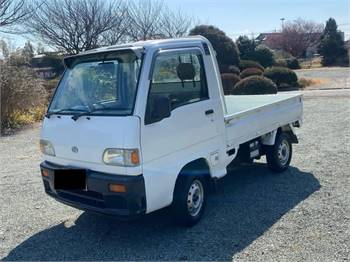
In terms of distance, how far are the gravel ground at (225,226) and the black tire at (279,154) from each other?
0.47ft

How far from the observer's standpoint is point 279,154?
604 cm

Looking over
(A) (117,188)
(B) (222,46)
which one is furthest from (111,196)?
(B) (222,46)

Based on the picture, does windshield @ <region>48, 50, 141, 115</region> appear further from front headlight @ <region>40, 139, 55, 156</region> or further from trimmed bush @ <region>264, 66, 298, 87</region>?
trimmed bush @ <region>264, 66, 298, 87</region>

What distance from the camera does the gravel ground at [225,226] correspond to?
145 inches

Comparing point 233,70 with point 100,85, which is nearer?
point 100,85

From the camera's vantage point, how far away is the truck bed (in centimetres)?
489

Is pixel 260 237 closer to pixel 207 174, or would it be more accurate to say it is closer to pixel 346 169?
pixel 207 174

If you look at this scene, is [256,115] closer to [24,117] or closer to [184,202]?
[184,202]

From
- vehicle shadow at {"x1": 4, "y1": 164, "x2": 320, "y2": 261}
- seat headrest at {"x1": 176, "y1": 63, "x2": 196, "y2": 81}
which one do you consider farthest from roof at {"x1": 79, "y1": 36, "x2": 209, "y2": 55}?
vehicle shadow at {"x1": 4, "y1": 164, "x2": 320, "y2": 261}

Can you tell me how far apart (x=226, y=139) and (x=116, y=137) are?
1.64 m

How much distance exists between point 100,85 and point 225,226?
1976 mm

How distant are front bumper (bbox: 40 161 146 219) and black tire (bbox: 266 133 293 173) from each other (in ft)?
9.49

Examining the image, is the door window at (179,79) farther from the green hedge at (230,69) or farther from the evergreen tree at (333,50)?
the evergreen tree at (333,50)

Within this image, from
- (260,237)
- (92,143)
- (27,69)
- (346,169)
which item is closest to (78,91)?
(92,143)
